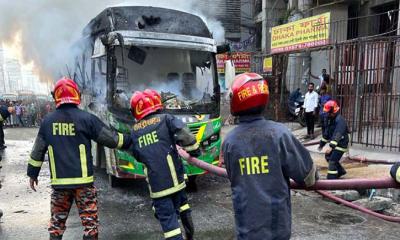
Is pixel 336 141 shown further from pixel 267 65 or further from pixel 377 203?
pixel 267 65

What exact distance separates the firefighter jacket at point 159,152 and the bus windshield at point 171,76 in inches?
91.9

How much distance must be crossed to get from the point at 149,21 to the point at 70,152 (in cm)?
343

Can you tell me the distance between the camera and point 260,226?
231cm

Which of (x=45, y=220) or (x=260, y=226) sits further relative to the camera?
(x=45, y=220)

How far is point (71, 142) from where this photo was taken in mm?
3904

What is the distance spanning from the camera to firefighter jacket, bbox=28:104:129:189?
3.88 metres

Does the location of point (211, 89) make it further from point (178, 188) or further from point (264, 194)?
point (264, 194)

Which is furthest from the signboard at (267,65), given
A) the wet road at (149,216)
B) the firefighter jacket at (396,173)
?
the firefighter jacket at (396,173)

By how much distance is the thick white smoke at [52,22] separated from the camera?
30.2 feet

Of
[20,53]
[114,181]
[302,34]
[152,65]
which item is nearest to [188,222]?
[114,181]

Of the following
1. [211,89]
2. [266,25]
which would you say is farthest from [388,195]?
[266,25]

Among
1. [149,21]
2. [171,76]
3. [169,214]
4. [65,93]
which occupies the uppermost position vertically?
[149,21]

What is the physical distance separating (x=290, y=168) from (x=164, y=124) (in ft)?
6.26

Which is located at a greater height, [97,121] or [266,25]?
[266,25]
